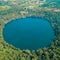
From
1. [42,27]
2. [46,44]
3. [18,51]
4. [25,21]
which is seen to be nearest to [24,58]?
[18,51]

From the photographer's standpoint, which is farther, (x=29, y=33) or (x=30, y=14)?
(x=30, y=14)

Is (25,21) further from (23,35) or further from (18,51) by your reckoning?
(18,51)

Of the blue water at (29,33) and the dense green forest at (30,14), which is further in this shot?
the blue water at (29,33)

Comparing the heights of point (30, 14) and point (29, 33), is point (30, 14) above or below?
below
